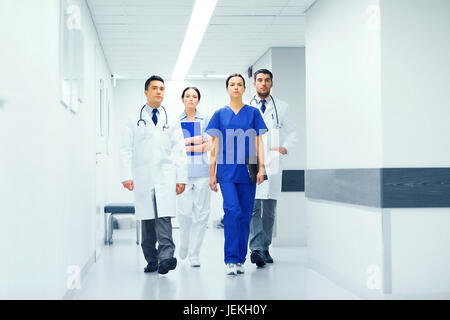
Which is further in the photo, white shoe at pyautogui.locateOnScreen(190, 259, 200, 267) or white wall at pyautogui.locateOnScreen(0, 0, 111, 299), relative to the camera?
white shoe at pyautogui.locateOnScreen(190, 259, 200, 267)

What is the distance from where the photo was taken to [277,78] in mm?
6449

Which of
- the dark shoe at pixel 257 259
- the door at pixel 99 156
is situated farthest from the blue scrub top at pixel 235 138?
the door at pixel 99 156

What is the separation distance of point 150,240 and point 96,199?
139 centimetres

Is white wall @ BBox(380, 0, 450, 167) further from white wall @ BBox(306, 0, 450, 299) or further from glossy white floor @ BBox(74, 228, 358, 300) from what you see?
glossy white floor @ BBox(74, 228, 358, 300)

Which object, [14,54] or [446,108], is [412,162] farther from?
[14,54]

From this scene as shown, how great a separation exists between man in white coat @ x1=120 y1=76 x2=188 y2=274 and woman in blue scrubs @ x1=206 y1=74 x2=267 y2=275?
0.30 m

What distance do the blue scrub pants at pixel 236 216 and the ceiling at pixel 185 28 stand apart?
175 cm

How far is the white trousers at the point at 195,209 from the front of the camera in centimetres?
486

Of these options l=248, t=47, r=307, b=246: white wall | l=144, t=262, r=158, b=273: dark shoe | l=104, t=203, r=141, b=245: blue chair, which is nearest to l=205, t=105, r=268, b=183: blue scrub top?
l=144, t=262, r=158, b=273: dark shoe

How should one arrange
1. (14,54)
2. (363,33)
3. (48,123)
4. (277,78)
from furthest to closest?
(277,78), (363,33), (48,123), (14,54)

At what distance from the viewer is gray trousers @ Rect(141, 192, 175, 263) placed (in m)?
4.20

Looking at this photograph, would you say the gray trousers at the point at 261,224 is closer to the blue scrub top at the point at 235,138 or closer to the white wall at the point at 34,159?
the blue scrub top at the point at 235,138
